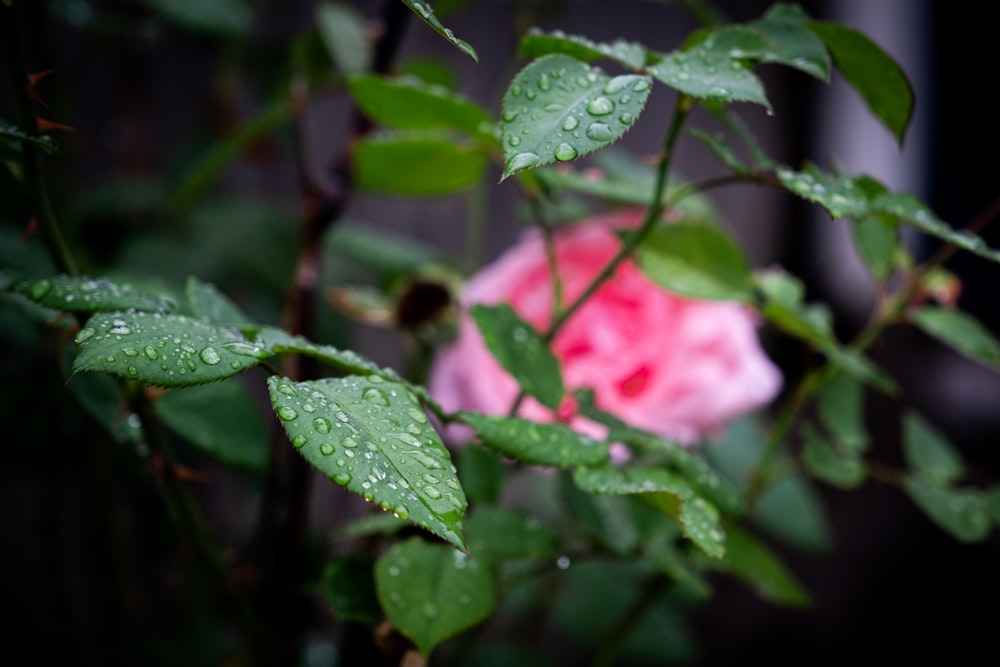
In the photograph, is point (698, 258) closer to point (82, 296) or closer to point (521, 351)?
point (521, 351)

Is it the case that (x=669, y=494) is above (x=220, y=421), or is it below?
above

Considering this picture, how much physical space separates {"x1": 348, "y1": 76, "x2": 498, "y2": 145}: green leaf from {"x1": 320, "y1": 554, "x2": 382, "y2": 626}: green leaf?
0.66ft

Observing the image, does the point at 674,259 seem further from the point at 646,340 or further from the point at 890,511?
the point at 890,511

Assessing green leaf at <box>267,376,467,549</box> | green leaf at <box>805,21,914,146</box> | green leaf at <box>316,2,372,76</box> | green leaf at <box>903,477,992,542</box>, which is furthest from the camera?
green leaf at <box>316,2,372,76</box>

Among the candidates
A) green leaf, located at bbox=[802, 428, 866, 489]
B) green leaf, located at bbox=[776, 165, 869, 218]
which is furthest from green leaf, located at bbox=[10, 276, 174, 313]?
green leaf, located at bbox=[802, 428, 866, 489]

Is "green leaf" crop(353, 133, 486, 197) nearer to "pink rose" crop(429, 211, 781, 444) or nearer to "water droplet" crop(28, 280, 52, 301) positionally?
"pink rose" crop(429, 211, 781, 444)

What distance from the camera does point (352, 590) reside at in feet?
1.04

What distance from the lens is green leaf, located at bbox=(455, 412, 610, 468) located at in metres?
0.28

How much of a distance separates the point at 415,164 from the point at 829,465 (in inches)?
11.4

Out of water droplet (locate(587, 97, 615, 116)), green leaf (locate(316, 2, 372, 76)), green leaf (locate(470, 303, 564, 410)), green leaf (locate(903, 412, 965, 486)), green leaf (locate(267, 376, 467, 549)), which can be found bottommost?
green leaf (locate(903, 412, 965, 486))

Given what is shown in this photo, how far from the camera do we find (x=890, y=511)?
1075 millimetres

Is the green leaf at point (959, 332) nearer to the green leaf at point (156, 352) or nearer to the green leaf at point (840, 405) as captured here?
the green leaf at point (840, 405)

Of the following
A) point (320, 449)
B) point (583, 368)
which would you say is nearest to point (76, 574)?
point (583, 368)

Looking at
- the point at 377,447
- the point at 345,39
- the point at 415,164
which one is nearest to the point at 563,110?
Answer: the point at 377,447
